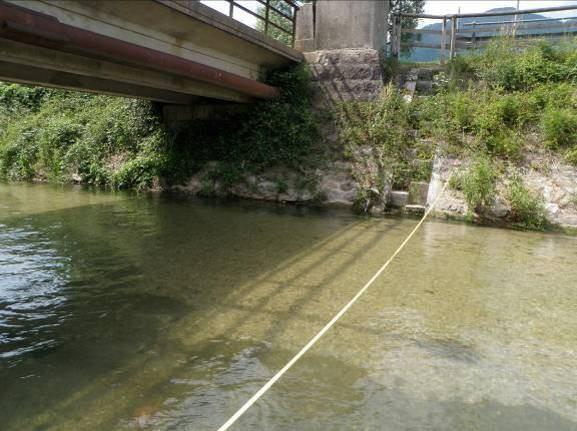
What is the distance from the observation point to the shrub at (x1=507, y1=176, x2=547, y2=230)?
8727 mm

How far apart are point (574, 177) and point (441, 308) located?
6229 millimetres

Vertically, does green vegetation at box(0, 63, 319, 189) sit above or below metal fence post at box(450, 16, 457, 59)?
below

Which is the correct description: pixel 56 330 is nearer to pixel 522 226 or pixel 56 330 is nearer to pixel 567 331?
pixel 567 331

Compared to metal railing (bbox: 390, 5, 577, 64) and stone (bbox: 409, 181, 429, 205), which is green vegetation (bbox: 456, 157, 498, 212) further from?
metal railing (bbox: 390, 5, 577, 64)

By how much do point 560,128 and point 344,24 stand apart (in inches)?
232

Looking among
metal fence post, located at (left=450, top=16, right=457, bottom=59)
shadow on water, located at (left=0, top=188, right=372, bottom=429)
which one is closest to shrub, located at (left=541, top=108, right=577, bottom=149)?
metal fence post, located at (left=450, top=16, right=457, bottom=59)

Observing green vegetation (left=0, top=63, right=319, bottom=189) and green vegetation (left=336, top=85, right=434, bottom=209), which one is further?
green vegetation (left=0, top=63, right=319, bottom=189)

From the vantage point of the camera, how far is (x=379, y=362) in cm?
350

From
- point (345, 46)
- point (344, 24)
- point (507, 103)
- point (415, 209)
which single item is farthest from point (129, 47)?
point (507, 103)

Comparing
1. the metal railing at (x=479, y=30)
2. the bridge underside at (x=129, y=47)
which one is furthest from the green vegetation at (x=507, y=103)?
the bridge underside at (x=129, y=47)

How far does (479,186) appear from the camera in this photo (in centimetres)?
893

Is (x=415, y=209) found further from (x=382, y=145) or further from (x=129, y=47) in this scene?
(x=129, y=47)

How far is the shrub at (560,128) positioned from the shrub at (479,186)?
4.96ft

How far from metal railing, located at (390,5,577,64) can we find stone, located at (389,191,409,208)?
16.3 feet
